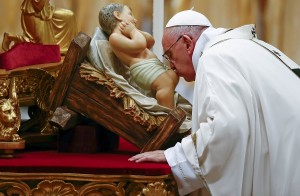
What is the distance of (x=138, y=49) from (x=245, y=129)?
626 mm

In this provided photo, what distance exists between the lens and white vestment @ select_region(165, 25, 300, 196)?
6.77 feet

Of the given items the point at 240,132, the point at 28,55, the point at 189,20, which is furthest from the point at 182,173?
the point at 28,55

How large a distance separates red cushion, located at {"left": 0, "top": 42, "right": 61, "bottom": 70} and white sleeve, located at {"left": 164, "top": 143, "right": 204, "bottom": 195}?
73 cm

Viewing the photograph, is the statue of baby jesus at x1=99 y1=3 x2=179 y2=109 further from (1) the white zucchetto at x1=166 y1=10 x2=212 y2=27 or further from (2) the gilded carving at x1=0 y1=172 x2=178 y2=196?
(2) the gilded carving at x1=0 y1=172 x2=178 y2=196

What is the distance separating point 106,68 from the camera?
2.41m

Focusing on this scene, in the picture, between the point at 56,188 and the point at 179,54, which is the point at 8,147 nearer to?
the point at 56,188

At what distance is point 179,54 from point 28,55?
0.59m

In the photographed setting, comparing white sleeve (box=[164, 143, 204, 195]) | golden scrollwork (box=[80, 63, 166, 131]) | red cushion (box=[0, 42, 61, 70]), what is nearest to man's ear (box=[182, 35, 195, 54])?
golden scrollwork (box=[80, 63, 166, 131])

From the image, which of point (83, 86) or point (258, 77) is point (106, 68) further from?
point (258, 77)

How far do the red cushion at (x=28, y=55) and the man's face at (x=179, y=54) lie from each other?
1.57 feet

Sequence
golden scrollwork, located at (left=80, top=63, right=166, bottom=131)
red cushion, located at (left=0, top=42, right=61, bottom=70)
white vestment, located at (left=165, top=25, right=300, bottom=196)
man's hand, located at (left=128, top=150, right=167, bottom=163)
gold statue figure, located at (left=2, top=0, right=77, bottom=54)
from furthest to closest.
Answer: gold statue figure, located at (left=2, top=0, right=77, bottom=54) < red cushion, located at (left=0, top=42, right=61, bottom=70) < golden scrollwork, located at (left=80, top=63, right=166, bottom=131) < man's hand, located at (left=128, top=150, right=167, bottom=163) < white vestment, located at (left=165, top=25, right=300, bottom=196)

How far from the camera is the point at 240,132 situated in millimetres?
2053

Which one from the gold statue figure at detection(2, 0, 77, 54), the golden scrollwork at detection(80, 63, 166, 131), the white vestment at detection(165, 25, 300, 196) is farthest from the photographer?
the gold statue figure at detection(2, 0, 77, 54)

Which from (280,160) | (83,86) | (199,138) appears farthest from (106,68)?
(280,160)
